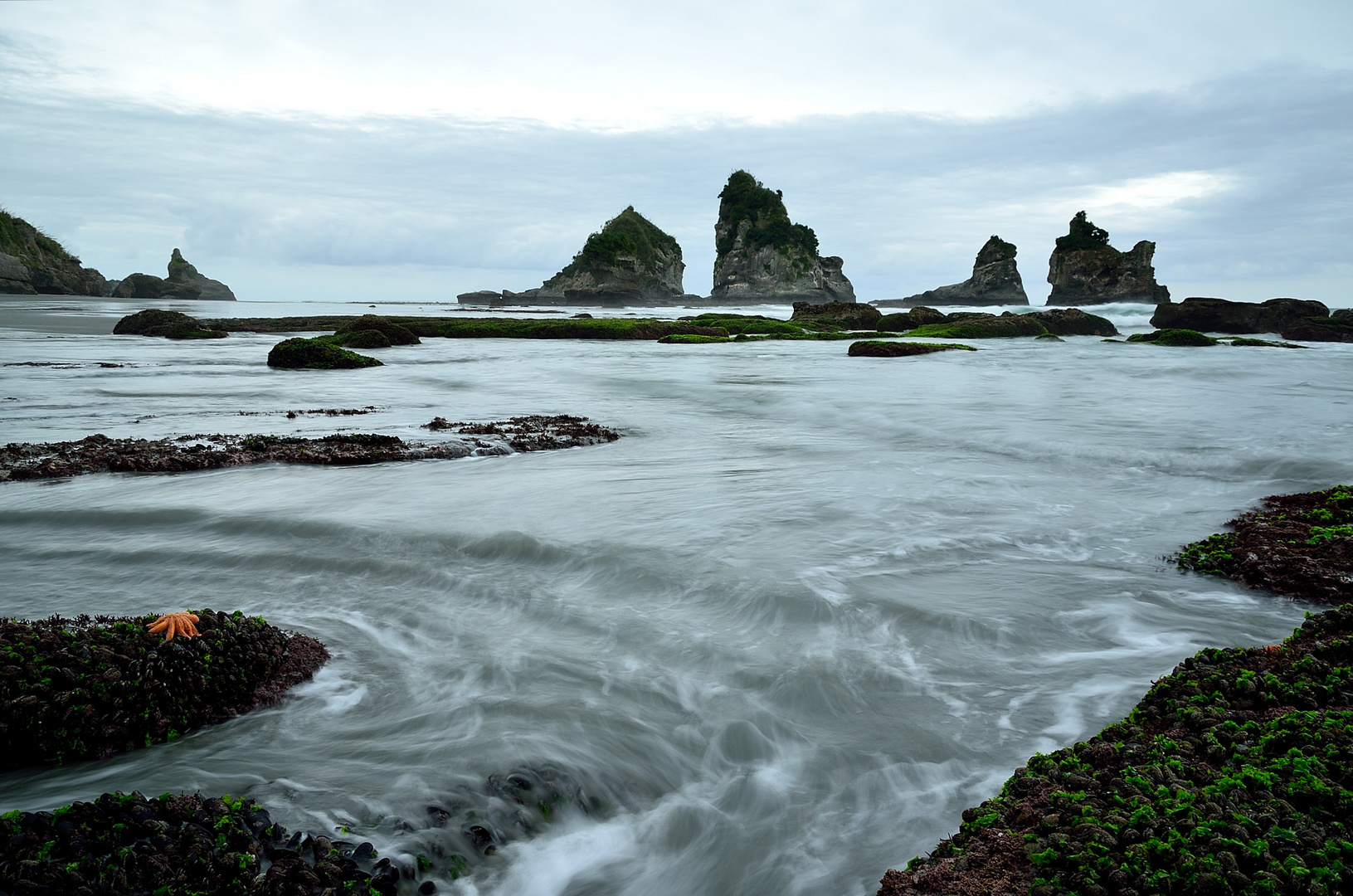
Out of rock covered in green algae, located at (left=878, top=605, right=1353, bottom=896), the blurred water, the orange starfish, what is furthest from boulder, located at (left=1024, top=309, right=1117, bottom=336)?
the orange starfish

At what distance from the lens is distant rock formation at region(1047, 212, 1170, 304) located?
3233 inches

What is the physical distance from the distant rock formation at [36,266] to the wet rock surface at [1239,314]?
296ft

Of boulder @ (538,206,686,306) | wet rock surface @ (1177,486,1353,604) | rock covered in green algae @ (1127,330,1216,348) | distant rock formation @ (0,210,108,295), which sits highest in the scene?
boulder @ (538,206,686,306)

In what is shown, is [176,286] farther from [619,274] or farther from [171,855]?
[171,855]

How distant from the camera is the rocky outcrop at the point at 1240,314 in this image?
42.2 meters

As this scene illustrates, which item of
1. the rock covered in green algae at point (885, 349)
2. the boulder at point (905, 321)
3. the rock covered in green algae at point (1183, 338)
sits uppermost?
the boulder at point (905, 321)

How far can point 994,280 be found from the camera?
10950 cm

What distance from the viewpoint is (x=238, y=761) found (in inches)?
124

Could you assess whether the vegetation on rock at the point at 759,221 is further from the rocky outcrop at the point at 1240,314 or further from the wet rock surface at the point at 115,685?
the wet rock surface at the point at 115,685

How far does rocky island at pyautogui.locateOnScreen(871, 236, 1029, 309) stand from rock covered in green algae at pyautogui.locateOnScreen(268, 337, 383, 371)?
104320 millimetres

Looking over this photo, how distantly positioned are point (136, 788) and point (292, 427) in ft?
29.1

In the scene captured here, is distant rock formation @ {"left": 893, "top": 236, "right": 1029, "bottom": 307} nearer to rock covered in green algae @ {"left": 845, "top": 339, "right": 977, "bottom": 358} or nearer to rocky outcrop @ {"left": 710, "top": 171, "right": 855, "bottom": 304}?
rocky outcrop @ {"left": 710, "top": 171, "right": 855, "bottom": 304}

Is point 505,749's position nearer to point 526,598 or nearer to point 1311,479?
point 526,598

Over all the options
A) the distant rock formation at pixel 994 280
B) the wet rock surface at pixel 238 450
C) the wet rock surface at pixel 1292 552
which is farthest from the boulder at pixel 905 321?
→ the distant rock formation at pixel 994 280
